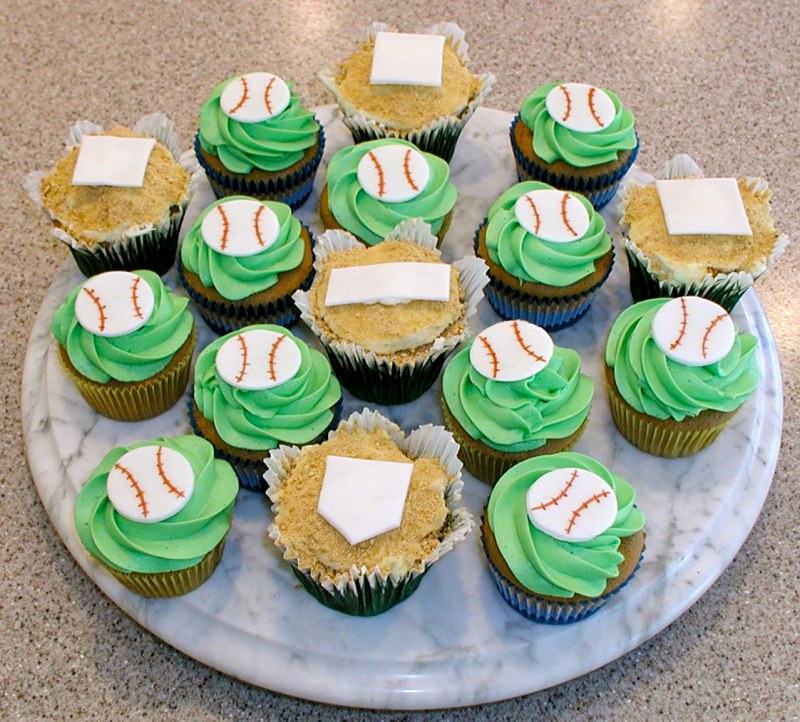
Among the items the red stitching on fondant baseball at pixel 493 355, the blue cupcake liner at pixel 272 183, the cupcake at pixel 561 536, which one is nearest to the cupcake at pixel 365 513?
the cupcake at pixel 561 536

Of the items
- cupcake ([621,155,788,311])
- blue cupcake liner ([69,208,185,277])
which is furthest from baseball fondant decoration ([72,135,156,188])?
cupcake ([621,155,788,311])

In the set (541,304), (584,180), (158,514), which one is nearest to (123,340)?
(158,514)

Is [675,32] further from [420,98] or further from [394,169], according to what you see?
[394,169]

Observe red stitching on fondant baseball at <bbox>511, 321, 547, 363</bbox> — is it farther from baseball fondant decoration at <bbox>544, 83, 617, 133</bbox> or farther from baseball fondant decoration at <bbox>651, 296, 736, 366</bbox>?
baseball fondant decoration at <bbox>544, 83, 617, 133</bbox>

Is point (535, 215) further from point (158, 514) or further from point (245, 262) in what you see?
point (158, 514)

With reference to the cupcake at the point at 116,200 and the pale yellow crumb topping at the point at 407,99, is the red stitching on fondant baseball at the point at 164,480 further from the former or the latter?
the pale yellow crumb topping at the point at 407,99

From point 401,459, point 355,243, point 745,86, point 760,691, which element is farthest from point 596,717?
point 745,86
